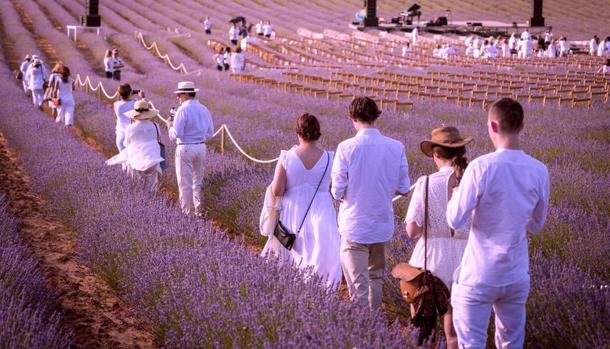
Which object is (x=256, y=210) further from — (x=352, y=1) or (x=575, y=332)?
(x=352, y=1)

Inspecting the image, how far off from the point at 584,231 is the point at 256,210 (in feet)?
9.63

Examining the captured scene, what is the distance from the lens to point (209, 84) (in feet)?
68.0

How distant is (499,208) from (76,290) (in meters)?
3.70

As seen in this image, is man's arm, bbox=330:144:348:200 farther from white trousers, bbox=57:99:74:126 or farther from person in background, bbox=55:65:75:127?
white trousers, bbox=57:99:74:126

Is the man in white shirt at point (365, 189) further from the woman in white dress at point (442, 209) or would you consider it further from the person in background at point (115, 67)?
the person in background at point (115, 67)

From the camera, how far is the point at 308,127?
4.77 metres

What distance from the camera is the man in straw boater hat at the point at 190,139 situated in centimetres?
760

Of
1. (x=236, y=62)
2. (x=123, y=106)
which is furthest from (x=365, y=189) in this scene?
(x=236, y=62)

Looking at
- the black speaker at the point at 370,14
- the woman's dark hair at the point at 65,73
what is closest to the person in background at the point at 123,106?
the woman's dark hair at the point at 65,73

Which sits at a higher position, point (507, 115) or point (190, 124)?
point (507, 115)

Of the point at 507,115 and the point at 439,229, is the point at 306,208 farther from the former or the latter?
the point at 507,115

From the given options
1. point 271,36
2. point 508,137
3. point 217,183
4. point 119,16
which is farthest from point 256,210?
point 119,16

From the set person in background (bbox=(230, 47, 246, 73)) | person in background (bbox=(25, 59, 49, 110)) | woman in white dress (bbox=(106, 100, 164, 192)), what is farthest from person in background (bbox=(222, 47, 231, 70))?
woman in white dress (bbox=(106, 100, 164, 192))

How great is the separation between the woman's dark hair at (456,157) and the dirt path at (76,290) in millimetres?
2246
